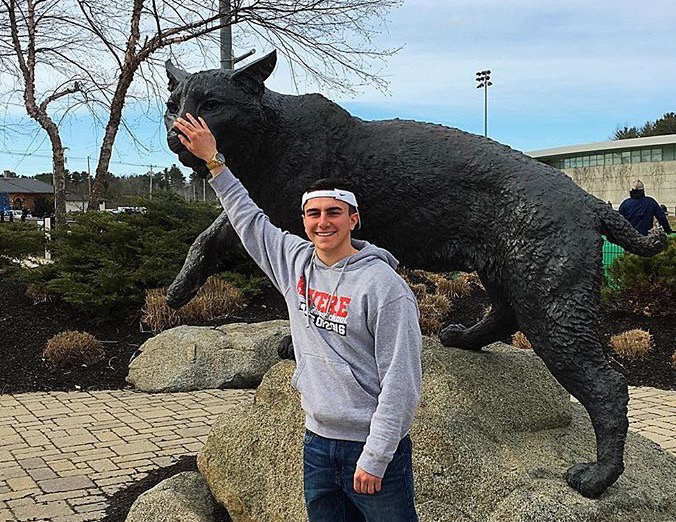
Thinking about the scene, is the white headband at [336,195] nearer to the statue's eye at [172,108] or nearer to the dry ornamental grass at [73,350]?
the statue's eye at [172,108]

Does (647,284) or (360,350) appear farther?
(647,284)

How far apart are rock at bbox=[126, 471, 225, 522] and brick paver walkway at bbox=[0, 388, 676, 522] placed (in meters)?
0.59

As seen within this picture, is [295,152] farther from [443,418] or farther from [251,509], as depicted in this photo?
[251,509]

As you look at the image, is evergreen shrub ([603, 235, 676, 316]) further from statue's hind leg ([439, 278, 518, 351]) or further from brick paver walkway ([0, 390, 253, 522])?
statue's hind leg ([439, 278, 518, 351])

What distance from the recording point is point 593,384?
10.3ft

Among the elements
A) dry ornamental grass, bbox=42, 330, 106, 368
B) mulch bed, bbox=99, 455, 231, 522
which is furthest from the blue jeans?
dry ornamental grass, bbox=42, 330, 106, 368

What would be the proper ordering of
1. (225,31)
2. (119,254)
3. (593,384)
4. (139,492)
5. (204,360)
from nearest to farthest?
1. (593,384)
2. (139,492)
3. (204,360)
4. (119,254)
5. (225,31)

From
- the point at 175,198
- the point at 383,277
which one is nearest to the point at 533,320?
the point at 383,277

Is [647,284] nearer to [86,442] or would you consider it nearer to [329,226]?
[86,442]

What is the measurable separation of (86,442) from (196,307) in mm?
4309

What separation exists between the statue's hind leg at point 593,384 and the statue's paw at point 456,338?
1019 mm

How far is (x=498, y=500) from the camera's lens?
329 cm

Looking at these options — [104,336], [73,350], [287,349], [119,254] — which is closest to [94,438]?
[73,350]

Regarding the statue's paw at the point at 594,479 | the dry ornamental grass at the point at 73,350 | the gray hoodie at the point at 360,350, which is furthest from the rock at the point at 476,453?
the dry ornamental grass at the point at 73,350
